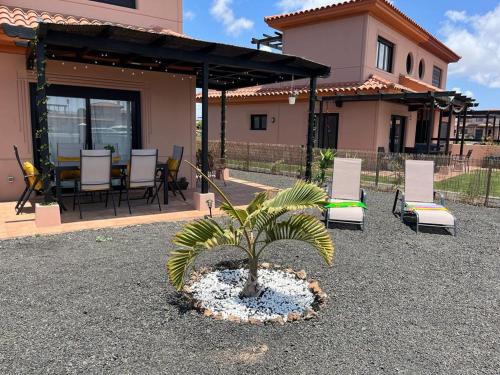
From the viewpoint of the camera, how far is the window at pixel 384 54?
16.9 meters

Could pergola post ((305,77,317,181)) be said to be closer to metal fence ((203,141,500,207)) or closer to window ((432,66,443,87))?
metal fence ((203,141,500,207))

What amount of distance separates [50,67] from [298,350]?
27.0ft

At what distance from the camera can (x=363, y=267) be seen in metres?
4.86

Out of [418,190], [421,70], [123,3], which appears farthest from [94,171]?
[421,70]

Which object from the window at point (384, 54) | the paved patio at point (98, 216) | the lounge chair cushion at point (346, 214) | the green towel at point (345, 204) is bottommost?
the paved patio at point (98, 216)

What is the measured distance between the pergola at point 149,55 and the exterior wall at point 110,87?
28 centimetres

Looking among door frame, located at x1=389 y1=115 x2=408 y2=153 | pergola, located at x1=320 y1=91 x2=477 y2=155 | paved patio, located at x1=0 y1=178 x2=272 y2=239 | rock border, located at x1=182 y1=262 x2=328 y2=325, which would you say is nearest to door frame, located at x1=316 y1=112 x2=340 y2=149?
pergola, located at x1=320 y1=91 x2=477 y2=155

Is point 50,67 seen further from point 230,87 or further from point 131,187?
point 230,87

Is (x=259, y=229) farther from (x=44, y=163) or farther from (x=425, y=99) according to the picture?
(x=425, y=99)

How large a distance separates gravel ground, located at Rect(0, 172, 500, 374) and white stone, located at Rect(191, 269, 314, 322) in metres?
0.22

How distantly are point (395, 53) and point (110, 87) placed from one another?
45.9ft

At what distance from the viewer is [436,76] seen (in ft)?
78.0

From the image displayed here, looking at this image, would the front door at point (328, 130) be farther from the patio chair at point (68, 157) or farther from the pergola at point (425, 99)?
the patio chair at point (68, 157)

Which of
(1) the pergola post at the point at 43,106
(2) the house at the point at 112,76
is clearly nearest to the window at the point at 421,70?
(2) the house at the point at 112,76
